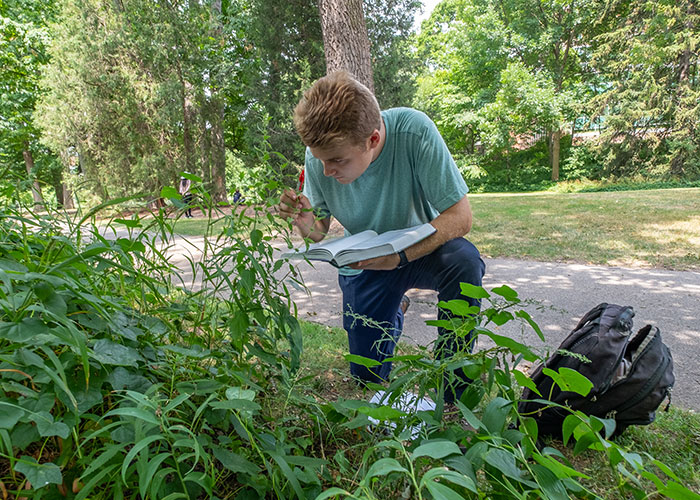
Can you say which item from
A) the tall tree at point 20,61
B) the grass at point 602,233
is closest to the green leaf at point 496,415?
the grass at point 602,233

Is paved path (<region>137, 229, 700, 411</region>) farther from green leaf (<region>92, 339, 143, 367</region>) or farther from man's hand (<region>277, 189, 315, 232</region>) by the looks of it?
green leaf (<region>92, 339, 143, 367</region>)

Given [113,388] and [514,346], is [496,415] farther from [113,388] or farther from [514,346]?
[113,388]

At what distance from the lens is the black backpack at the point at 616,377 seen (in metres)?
1.61

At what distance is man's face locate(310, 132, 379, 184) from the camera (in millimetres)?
1806

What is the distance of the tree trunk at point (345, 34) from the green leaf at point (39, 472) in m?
5.62

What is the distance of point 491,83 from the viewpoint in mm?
24266

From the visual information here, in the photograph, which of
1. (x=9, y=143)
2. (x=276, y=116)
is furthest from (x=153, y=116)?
(x=9, y=143)

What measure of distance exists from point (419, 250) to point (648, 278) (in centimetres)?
335

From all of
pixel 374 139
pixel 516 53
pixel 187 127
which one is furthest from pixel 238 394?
pixel 516 53

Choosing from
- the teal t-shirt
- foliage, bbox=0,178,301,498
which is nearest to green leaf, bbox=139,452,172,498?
foliage, bbox=0,178,301,498

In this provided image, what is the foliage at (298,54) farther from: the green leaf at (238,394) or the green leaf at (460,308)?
the green leaf at (238,394)

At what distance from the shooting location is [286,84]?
35.2ft

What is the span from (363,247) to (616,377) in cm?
119

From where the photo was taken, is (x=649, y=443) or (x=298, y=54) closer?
(x=649, y=443)
